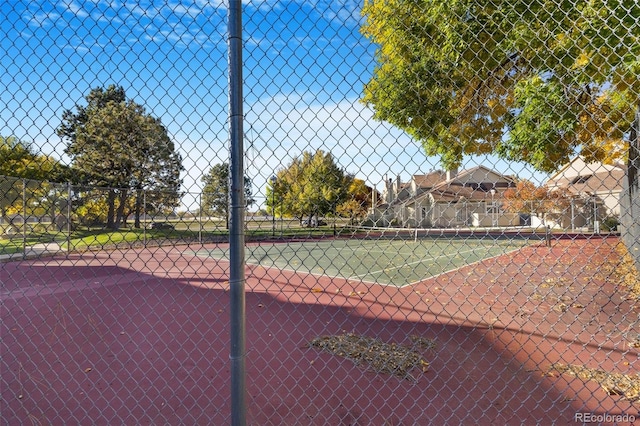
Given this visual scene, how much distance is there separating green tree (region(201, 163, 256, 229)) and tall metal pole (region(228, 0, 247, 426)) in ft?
0.31

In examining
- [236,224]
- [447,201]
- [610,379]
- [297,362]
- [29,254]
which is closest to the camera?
[236,224]

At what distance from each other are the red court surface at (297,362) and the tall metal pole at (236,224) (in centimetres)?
104

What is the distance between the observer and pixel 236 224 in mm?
1445

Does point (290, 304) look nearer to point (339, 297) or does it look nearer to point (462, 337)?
point (339, 297)

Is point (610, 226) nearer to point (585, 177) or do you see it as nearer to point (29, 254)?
point (585, 177)

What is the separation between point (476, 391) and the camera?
10.4 feet

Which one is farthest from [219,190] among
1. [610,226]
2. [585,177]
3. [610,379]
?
[610,226]

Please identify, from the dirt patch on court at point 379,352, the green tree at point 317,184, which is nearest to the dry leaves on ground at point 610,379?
the dirt patch on court at point 379,352

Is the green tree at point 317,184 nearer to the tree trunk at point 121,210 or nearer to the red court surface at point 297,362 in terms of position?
the red court surface at point 297,362

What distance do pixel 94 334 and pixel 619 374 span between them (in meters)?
5.59

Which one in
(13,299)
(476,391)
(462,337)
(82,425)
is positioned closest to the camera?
(82,425)

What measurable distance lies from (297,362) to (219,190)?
2.22 meters

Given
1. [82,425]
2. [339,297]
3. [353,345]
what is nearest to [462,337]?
[353,345]

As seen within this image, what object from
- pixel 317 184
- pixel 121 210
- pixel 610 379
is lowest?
pixel 610 379
